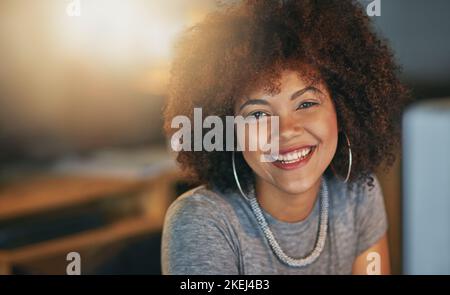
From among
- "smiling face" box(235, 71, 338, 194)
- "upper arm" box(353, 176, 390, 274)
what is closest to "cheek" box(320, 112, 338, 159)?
"smiling face" box(235, 71, 338, 194)

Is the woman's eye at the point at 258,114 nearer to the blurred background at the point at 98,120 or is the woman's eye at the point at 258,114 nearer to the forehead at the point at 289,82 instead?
the forehead at the point at 289,82

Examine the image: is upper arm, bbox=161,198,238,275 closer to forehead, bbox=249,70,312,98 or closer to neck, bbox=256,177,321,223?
neck, bbox=256,177,321,223

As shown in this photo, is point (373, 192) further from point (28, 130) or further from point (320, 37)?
point (28, 130)

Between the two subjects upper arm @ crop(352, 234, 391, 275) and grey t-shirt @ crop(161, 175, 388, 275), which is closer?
grey t-shirt @ crop(161, 175, 388, 275)

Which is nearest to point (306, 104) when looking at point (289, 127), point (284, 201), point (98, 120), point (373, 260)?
point (289, 127)

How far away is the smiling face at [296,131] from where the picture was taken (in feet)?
2.69

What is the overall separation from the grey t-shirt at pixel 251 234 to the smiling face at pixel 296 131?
0.19ft

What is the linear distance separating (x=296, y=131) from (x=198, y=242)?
20cm

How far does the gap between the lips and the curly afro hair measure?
2.1 inches

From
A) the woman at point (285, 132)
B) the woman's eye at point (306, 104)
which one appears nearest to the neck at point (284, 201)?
the woman at point (285, 132)

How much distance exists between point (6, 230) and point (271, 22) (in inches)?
37.0

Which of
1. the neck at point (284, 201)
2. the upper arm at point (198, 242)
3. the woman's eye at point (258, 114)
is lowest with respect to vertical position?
the upper arm at point (198, 242)

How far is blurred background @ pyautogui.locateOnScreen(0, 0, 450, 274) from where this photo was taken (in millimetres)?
1083
